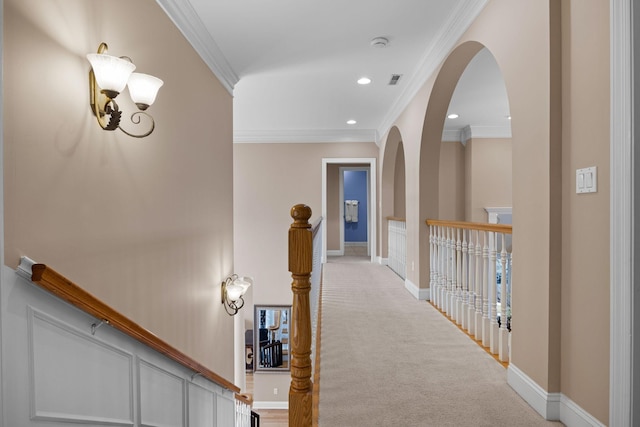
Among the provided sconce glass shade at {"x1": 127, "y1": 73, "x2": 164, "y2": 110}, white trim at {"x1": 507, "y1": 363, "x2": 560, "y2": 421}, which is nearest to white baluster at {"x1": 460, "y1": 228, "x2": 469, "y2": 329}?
white trim at {"x1": 507, "y1": 363, "x2": 560, "y2": 421}

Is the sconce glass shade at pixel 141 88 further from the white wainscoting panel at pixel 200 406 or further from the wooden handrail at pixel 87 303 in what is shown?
the white wainscoting panel at pixel 200 406

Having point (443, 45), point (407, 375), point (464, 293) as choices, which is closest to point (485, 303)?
point (464, 293)

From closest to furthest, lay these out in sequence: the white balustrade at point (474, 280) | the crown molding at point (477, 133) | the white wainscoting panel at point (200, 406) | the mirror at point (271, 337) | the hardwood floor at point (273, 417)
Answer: the white balustrade at point (474, 280), the white wainscoting panel at point (200, 406), the hardwood floor at point (273, 417), the crown molding at point (477, 133), the mirror at point (271, 337)

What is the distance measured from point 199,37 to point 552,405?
11.7 ft

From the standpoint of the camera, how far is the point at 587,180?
1.64m

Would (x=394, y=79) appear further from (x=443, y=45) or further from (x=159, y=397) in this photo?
(x=159, y=397)

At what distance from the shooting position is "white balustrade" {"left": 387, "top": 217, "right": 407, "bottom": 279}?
5.78 m

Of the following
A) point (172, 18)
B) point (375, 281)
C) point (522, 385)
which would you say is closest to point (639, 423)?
point (522, 385)

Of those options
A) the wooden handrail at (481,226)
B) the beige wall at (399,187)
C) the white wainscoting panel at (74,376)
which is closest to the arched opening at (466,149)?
the wooden handrail at (481,226)

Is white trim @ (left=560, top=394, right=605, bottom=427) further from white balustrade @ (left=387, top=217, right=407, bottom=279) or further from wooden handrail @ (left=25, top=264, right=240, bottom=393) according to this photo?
white balustrade @ (left=387, top=217, right=407, bottom=279)

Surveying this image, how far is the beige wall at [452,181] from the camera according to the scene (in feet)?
25.0

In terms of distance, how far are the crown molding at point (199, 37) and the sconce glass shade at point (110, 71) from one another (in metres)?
1.08

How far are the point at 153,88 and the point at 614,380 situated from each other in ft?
8.16

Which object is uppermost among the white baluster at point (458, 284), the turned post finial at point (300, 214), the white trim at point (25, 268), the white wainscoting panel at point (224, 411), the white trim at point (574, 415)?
the turned post finial at point (300, 214)
